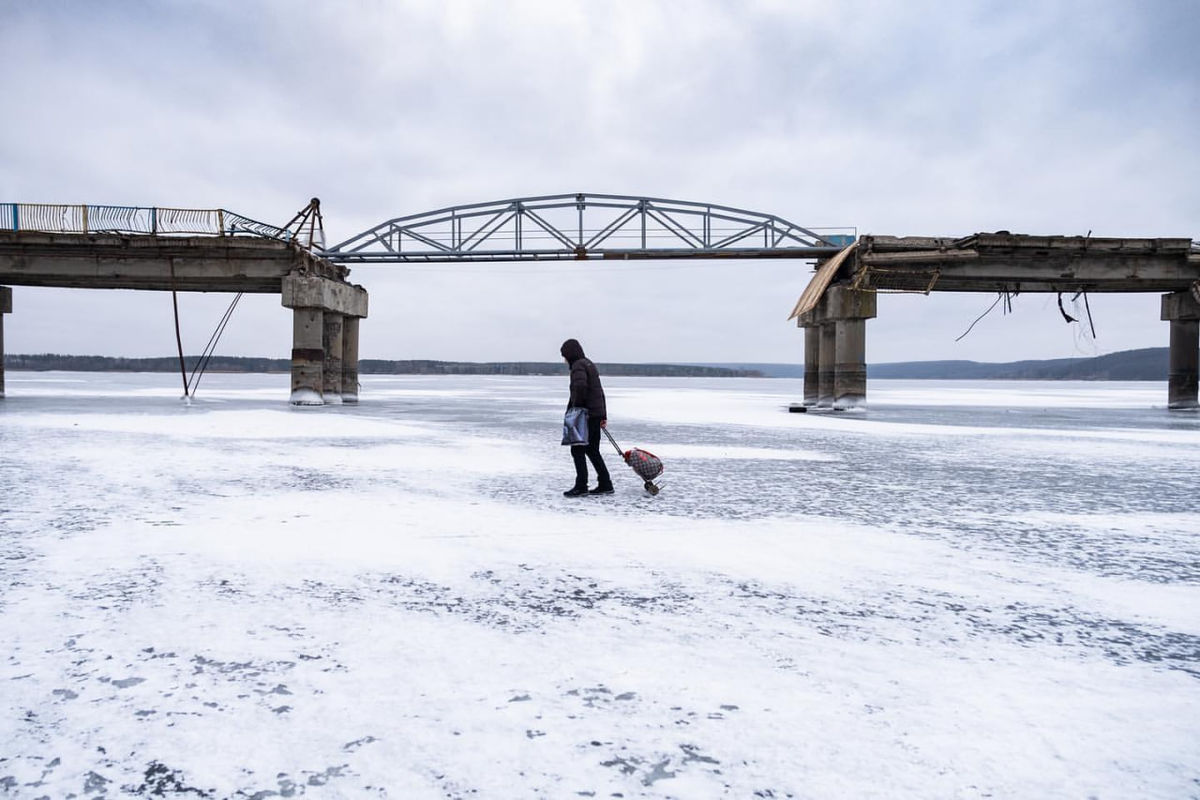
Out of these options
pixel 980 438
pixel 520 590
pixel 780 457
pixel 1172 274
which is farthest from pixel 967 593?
pixel 1172 274

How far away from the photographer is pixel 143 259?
86.4ft

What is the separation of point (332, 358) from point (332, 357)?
0.05 metres

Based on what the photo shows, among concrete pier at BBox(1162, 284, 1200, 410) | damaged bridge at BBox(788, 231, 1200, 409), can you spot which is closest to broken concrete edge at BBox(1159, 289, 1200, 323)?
concrete pier at BBox(1162, 284, 1200, 410)

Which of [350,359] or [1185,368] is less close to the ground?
[350,359]

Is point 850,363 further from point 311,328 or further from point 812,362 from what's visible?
point 311,328

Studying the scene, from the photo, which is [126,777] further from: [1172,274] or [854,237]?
[1172,274]

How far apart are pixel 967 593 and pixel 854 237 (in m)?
27.8

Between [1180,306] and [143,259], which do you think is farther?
[1180,306]

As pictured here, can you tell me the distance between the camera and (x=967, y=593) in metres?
4.61

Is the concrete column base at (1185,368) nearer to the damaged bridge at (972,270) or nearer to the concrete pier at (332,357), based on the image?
the damaged bridge at (972,270)

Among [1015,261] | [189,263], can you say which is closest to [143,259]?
[189,263]

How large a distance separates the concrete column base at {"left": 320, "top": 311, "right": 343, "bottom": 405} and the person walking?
22697 mm

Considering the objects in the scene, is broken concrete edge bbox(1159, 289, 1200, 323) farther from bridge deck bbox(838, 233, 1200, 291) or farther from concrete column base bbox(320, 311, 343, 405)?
concrete column base bbox(320, 311, 343, 405)

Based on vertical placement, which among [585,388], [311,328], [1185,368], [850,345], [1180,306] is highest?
[1180,306]
